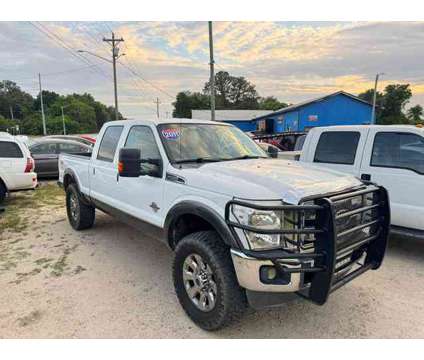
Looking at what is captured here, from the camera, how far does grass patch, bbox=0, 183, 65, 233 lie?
6664 mm

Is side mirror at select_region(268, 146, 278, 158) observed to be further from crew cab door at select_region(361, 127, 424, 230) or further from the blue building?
the blue building

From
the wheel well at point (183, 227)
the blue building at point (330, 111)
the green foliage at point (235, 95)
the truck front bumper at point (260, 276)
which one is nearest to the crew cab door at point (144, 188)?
the wheel well at point (183, 227)

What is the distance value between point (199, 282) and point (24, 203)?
24.4ft

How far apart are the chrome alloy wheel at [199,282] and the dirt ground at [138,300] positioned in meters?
0.26

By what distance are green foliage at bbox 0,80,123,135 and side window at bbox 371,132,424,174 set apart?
85.0m

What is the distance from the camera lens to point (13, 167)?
26.9ft

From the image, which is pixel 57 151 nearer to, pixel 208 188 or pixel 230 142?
pixel 230 142

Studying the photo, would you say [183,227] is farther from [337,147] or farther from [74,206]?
[74,206]

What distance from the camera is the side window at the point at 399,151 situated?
4.75 m

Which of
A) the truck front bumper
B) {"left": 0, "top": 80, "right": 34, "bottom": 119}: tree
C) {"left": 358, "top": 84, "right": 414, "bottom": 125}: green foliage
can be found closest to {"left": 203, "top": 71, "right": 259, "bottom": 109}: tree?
{"left": 358, "top": 84, "right": 414, "bottom": 125}: green foliage

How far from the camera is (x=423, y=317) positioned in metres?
3.25

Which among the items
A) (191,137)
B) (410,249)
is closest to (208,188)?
(191,137)

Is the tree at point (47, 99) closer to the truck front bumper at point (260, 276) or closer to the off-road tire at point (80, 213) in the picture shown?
the off-road tire at point (80, 213)

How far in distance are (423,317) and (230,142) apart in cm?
274
